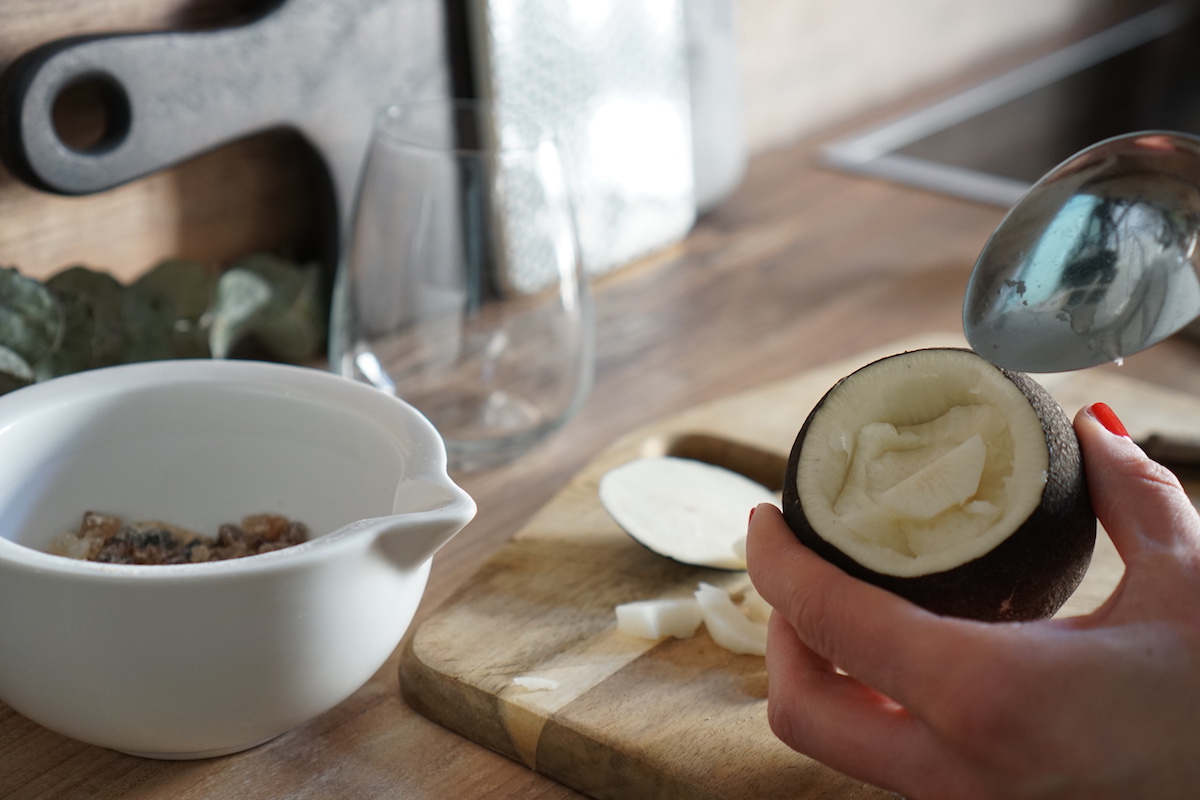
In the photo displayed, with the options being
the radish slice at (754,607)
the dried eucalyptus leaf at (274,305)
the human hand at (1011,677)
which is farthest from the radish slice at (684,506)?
the dried eucalyptus leaf at (274,305)

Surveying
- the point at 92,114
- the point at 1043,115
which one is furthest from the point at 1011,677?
the point at 1043,115

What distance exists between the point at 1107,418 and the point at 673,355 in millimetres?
503

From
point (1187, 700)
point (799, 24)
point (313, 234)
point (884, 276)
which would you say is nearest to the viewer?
point (1187, 700)

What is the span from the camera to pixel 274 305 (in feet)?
3.14

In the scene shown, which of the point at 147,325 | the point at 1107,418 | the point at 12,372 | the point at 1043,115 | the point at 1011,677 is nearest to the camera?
the point at 1011,677

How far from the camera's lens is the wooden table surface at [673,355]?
1.84 feet

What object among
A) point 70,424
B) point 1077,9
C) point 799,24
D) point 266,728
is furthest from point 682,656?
point 1077,9

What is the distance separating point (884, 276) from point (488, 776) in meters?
0.79

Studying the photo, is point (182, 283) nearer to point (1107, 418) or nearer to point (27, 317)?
point (27, 317)

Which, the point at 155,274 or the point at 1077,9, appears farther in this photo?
the point at 1077,9

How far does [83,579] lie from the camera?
1.50 feet

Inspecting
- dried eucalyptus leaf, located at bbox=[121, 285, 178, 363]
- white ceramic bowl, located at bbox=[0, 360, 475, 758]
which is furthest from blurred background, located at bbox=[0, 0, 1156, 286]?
white ceramic bowl, located at bbox=[0, 360, 475, 758]

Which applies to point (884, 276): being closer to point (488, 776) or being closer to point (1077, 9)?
point (488, 776)

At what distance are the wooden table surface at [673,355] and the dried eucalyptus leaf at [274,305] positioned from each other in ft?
0.71
